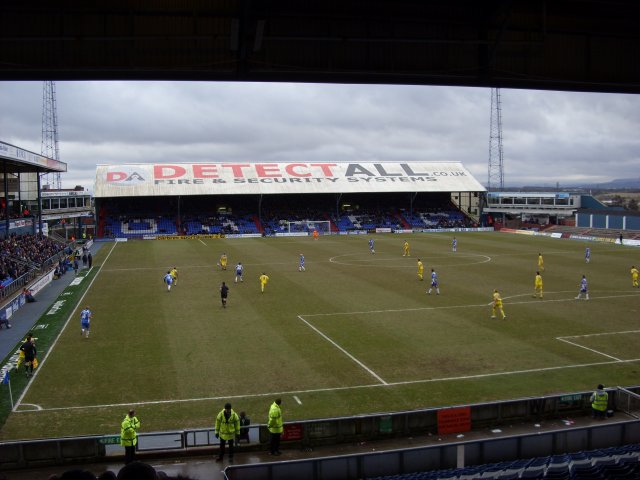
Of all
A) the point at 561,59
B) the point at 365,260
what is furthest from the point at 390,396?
the point at 365,260

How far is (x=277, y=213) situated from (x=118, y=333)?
63.7 metres

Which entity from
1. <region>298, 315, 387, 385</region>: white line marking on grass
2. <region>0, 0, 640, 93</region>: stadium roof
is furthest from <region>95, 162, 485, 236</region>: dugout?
<region>0, 0, 640, 93</region>: stadium roof

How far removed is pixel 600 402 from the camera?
14734 mm

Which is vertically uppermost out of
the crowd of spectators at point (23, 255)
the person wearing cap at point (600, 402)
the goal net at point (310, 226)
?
the goal net at point (310, 226)

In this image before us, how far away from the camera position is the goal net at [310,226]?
81519 millimetres

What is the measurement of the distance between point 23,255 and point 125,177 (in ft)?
129

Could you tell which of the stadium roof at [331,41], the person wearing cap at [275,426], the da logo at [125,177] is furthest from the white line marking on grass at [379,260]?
the da logo at [125,177]

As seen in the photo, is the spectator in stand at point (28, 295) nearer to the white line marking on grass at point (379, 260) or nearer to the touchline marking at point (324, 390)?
the touchline marking at point (324, 390)

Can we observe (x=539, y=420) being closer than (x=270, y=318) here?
Yes

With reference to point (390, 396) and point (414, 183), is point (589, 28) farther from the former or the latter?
point (414, 183)

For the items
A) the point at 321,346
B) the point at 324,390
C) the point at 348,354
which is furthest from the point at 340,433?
the point at 321,346

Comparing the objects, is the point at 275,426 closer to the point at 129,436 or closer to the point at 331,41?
the point at 129,436

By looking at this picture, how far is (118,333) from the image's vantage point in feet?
79.7

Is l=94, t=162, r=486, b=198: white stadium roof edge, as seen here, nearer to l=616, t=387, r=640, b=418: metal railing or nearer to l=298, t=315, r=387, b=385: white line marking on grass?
l=298, t=315, r=387, b=385: white line marking on grass
